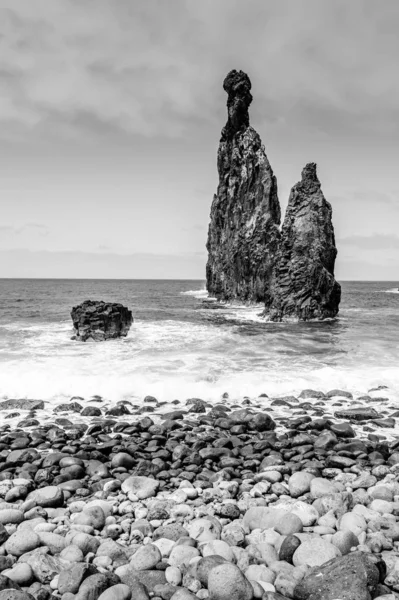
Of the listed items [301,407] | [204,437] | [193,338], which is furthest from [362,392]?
[193,338]

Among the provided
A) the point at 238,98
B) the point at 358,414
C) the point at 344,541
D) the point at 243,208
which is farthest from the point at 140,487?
the point at 238,98

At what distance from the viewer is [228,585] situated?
4117 mm

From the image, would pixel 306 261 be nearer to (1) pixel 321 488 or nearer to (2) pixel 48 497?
(1) pixel 321 488

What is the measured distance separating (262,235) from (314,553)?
2111 inches

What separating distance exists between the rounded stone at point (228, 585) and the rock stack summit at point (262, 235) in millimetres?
33351

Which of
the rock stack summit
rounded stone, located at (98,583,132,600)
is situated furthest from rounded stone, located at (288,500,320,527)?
the rock stack summit

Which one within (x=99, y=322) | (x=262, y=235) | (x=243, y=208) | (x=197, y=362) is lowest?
(x=197, y=362)

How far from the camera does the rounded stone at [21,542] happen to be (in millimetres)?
4766

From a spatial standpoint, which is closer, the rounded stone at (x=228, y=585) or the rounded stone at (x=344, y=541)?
the rounded stone at (x=228, y=585)

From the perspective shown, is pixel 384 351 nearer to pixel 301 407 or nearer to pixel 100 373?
pixel 301 407

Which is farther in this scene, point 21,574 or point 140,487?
point 140,487

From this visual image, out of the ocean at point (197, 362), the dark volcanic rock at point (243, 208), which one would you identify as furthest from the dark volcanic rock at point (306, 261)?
the dark volcanic rock at point (243, 208)

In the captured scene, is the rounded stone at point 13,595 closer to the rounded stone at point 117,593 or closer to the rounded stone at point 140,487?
the rounded stone at point 117,593

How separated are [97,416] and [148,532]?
5.42 meters
